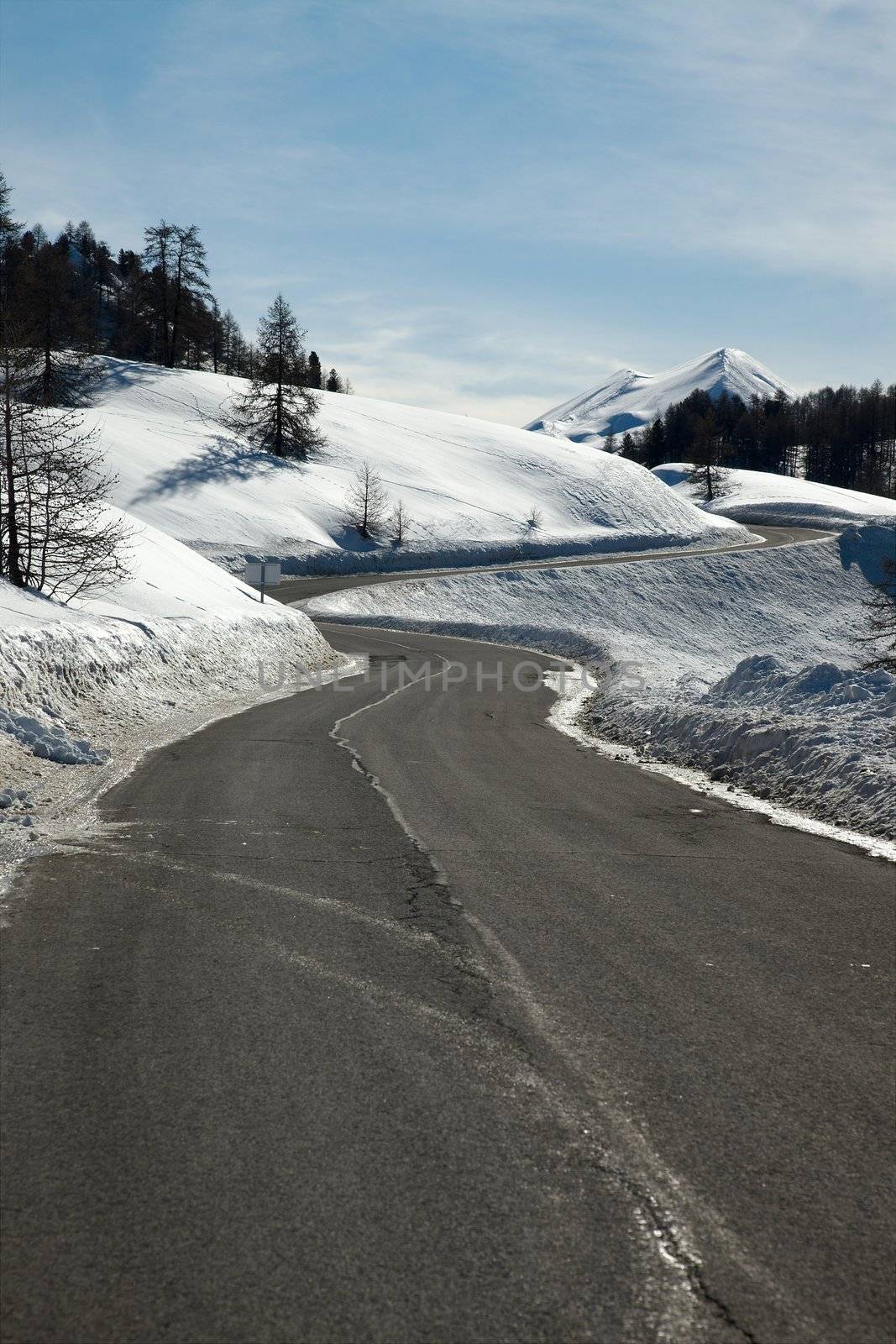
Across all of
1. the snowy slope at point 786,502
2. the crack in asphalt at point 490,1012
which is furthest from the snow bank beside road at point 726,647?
the snowy slope at point 786,502

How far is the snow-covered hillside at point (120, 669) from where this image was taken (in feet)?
37.2

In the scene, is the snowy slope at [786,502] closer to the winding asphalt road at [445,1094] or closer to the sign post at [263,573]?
the sign post at [263,573]

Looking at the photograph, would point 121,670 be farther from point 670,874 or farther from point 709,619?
point 709,619

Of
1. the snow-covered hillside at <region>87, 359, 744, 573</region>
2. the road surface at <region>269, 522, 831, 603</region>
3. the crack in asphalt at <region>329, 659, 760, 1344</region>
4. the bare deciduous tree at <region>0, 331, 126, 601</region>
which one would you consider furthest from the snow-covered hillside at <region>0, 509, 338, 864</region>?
the snow-covered hillside at <region>87, 359, 744, 573</region>

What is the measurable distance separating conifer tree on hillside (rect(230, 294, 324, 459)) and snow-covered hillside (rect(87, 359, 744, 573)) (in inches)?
82.4

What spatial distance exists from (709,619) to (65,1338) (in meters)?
61.7

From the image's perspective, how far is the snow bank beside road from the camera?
37.1ft

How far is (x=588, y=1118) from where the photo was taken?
3.81 meters

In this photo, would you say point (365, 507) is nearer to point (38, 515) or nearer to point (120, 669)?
point (38, 515)

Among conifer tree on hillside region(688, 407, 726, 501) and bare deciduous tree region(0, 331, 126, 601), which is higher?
conifer tree on hillside region(688, 407, 726, 501)

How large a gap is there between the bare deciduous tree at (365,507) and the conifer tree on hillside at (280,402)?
27.7 feet

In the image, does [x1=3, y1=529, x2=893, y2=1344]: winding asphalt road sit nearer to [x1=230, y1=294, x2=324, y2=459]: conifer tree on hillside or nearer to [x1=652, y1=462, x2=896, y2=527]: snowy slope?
[x1=230, y1=294, x2=324, y2=459]: conifer tree on hillside

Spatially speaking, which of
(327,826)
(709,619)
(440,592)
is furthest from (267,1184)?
(709,619)

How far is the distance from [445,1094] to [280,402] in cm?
7812
